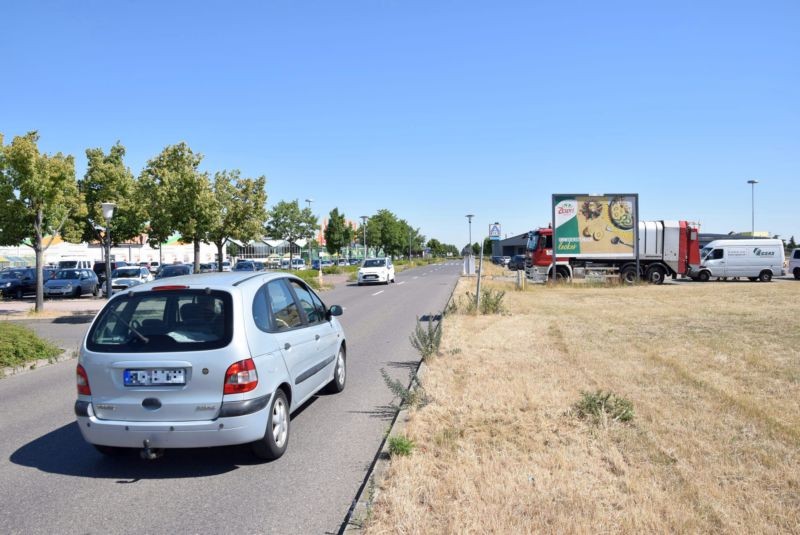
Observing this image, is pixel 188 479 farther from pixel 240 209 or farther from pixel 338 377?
pixel 240 209

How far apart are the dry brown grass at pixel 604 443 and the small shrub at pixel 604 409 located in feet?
0.48

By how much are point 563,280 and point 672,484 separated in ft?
82.4

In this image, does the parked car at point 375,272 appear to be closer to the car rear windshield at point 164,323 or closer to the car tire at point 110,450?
the car tire at point 110,450

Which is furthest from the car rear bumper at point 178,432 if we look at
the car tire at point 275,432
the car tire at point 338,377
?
the car tire at point 338,377

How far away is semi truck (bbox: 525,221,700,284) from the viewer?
2891 centimetres

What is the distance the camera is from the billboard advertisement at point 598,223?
28812mm

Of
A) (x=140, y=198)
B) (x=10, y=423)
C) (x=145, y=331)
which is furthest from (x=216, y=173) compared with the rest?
(x=145, y=331)

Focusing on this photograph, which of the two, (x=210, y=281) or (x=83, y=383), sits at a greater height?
(x=210, y=281)

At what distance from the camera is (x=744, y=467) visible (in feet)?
14.7

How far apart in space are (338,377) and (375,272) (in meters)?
26.9

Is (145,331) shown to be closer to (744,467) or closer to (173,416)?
(173,416)

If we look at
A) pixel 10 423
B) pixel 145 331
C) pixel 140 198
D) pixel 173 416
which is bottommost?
pixel 10 423

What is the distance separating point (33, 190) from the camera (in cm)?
1822

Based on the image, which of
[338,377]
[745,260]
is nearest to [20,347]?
[338,377]
